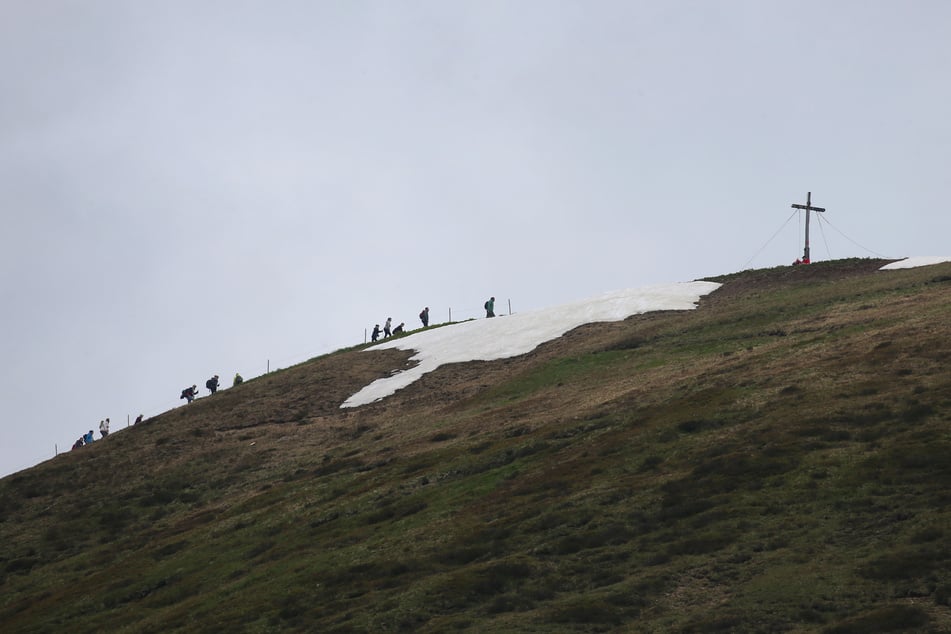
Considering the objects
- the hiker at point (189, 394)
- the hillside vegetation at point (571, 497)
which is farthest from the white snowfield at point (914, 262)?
the hiker at point (189, 394)

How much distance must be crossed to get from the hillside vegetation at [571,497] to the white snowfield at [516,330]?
297 cm

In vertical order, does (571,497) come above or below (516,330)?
below

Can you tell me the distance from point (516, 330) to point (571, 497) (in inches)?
1818

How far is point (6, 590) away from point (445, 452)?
69.8 feet

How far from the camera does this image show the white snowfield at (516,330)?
77688 mm

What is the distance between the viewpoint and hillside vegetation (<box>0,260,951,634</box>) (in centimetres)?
2864

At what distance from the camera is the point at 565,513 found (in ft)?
120

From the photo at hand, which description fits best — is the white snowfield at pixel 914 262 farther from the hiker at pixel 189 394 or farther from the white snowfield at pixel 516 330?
the hiker at pixel 189 394

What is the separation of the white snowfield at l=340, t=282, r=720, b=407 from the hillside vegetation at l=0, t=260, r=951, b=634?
297cm

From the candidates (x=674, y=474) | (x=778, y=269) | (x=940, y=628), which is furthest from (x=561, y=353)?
(x=940, y=628)

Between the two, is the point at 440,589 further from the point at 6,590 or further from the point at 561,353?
the point at 561,353

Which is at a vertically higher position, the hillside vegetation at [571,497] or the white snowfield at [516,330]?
the white snowfield at [516,330]

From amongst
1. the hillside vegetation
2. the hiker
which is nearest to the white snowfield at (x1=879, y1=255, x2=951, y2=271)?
the hillside vegetation

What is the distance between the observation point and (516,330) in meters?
83.8
